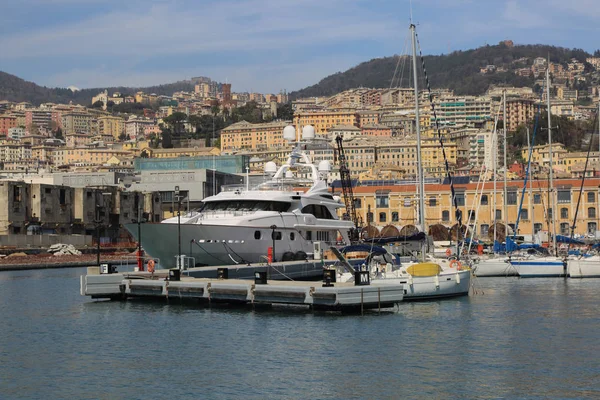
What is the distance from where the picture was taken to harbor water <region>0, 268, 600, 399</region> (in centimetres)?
1950

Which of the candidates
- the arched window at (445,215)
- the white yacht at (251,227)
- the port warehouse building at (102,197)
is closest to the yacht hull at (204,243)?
the white yacht at (251,227)

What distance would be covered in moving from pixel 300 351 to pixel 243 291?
8.06 meters

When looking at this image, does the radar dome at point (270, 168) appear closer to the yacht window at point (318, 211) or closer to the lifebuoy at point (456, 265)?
the yacht window at point (318, 211)

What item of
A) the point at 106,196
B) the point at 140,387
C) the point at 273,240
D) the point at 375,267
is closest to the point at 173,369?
the point at 140,387

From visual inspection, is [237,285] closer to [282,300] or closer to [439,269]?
[282,300]

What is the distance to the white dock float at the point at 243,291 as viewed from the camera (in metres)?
29.1

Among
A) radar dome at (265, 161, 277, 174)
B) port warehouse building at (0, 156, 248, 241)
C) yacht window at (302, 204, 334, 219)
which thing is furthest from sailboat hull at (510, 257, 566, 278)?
port warehouse building at (0, 156, 248, 241)

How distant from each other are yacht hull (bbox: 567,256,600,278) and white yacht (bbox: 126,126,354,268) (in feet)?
41.2

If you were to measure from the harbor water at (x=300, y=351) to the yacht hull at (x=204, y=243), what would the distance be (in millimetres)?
6023

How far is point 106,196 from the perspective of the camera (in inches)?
3477

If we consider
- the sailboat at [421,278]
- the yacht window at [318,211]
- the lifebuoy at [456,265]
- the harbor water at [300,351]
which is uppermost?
the yacht window at [318,211]

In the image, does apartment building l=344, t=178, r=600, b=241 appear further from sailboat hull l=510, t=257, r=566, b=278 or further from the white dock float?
the white dock float

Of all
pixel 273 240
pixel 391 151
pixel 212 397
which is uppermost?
pixel 391 151

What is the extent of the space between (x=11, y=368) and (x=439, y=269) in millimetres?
17127
